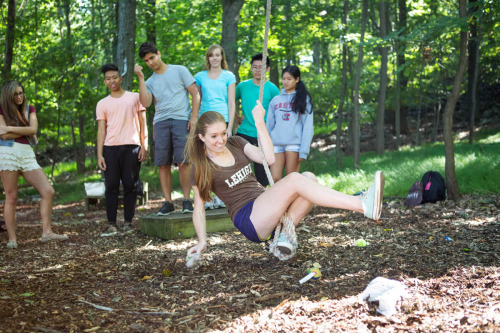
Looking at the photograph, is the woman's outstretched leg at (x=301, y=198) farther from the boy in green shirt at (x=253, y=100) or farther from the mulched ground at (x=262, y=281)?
the boy in green shirt at (x=253, y=100)

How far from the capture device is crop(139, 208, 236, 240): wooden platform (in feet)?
16.9

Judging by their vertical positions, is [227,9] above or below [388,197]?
above

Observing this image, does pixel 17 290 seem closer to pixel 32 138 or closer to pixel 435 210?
pixel 32 138

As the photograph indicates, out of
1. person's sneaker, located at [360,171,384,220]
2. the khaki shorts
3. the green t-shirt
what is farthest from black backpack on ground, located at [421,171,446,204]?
the khaki shorts

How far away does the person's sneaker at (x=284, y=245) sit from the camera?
11.0 feet

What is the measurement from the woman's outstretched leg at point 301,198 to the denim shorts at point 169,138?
82.0 inches

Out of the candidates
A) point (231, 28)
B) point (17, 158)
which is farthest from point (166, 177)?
point (231, 28)

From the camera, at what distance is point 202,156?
359 centimetres

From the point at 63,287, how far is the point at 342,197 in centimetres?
217

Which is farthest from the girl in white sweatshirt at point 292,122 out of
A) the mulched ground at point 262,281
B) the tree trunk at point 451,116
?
the tree trunk at point 451,116

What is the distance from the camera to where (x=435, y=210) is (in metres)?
5.84

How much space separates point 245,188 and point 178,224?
1732mm

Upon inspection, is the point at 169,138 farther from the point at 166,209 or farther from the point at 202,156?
the point at 202,156

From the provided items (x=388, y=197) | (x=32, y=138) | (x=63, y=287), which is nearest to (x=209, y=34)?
(x=388, y=197)
